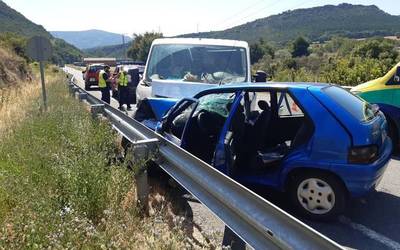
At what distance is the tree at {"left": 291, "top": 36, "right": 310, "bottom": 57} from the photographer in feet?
284

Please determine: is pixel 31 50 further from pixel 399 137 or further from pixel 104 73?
pixel 399 137

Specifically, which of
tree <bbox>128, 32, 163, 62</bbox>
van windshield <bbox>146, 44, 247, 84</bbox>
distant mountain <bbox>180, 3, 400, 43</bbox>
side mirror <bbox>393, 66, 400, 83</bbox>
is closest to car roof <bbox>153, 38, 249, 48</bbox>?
van windshield <bbox>146, 44, 247, 84</bbox>

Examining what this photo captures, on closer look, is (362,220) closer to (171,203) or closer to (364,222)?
(364,222)

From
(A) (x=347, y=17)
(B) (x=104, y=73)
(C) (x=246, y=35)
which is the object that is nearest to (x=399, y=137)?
(B) (x=104, y=73)

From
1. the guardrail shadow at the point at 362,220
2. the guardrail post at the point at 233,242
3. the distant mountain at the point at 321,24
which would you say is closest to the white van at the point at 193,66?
the guardrail shadow at the point at 362,220

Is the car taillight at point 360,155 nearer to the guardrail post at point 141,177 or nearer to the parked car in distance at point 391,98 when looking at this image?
the guardrail post at point 141,177

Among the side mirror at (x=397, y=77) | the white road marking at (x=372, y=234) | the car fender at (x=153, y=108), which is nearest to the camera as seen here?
the white road marking at (x=372, y=234)

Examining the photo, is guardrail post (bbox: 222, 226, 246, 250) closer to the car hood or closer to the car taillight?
the car taillight

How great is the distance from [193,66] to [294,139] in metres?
4.66

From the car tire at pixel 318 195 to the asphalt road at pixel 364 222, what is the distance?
13 centimetres

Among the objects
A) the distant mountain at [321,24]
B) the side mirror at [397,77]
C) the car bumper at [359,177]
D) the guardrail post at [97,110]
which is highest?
the distant mountain at [321,24]

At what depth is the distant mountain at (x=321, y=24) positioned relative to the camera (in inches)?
4334

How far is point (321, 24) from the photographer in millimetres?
120188

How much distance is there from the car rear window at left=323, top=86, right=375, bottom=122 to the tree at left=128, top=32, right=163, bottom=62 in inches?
3350
